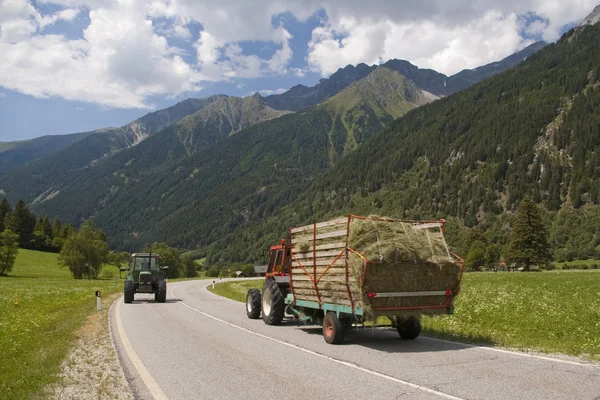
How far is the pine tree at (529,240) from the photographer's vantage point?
79794mm

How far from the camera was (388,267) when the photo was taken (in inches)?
456

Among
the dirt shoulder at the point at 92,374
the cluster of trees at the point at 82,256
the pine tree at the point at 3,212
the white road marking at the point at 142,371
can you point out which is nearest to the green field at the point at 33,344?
the dirt shoulder at the point at 92,374

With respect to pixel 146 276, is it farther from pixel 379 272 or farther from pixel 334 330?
pixel 379 272

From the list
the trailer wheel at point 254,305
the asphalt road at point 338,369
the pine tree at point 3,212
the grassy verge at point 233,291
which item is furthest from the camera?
the pine tree at point 3,212

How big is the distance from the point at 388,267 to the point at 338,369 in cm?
298

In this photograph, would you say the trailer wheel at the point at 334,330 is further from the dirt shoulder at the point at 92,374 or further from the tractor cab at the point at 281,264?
the dirt shoulder at the point at 92,374

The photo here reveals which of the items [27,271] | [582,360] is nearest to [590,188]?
[27,271]

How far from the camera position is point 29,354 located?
11.9 metres

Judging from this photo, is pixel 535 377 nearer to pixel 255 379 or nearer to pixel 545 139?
pixel 255 379

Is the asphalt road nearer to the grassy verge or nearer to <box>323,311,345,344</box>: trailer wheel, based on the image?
<box>323,311,345,344</box>: trailer wheel

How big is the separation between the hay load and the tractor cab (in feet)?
14.9

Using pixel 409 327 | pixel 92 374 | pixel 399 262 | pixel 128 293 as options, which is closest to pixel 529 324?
pixel 409 327

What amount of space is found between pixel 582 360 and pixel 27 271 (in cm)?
9728

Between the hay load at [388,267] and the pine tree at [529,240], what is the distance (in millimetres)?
75698
